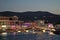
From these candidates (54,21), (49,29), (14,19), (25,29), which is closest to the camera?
(54,21)

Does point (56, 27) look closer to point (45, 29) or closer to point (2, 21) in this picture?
point (45, 29)

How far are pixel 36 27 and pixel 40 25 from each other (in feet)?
1.08

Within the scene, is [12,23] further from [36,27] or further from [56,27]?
[56,27]

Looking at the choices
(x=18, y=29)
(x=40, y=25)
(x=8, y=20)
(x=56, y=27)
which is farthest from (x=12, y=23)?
(x=56, y=27)

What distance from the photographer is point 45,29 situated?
6.68 m

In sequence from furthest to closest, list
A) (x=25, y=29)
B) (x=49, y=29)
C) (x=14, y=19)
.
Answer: (x=14, y=19) < (x=25, y=29) < (x=49, y=29)

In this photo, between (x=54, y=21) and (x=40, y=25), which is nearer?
(x=54, y=21)

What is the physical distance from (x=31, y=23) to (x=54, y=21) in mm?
1786

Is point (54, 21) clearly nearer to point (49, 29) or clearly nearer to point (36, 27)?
point (49, 29)

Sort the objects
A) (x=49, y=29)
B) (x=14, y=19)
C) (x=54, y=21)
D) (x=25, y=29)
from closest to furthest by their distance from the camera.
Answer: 1. (x=54, y=21)
2. (x=49, y=29)
3. (x=25, y=29)
4. (x=14, y=19)

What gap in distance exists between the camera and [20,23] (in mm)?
7047

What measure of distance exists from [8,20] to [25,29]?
0.79m

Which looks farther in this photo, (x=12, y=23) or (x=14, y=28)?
(x=12, y=23)

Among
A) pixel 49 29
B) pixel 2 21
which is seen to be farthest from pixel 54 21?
pixel 2 21
